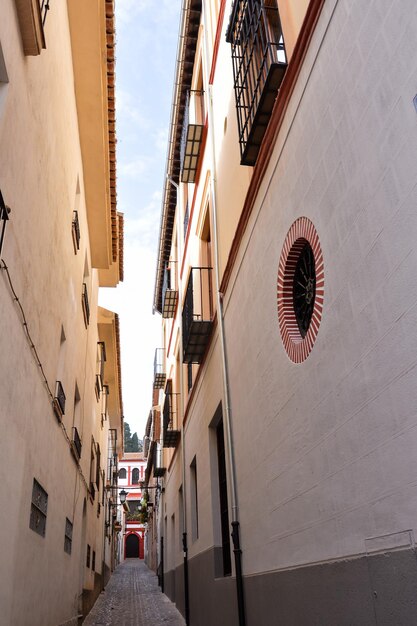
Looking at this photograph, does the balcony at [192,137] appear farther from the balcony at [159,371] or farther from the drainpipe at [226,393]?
the balcony at [159,371]

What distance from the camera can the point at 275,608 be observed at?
461 cm

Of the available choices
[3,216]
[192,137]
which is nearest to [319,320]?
[3,216]

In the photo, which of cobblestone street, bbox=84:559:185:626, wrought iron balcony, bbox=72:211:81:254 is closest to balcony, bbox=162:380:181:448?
cobblestone street, bbox=84:559:185:626

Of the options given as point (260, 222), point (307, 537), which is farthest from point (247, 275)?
point (307, 537)

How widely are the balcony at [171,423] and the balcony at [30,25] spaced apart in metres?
9.81

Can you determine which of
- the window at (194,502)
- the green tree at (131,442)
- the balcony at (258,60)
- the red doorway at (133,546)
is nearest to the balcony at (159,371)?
the window at (194,502)

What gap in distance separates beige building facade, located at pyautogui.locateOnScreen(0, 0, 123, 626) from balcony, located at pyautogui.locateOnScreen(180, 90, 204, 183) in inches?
55.7

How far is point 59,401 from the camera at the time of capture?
836 cm

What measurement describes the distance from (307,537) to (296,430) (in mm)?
748

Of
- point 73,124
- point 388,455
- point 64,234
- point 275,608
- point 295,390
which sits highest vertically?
point 73,124

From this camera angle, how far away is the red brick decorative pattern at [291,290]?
3862mm

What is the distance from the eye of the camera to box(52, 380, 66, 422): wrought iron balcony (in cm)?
783

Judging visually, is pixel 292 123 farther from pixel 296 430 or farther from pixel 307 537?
pixel 307 537

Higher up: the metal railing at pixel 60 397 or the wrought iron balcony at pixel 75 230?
the wrought iron balcony at pixel 75 230
